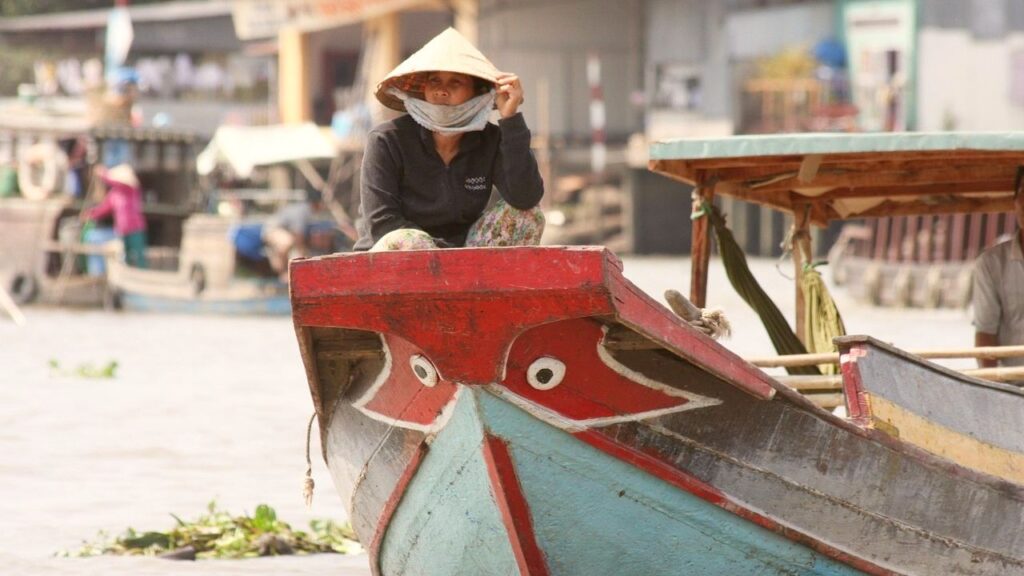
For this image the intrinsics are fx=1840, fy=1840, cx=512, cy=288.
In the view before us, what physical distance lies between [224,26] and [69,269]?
1755 centimetres

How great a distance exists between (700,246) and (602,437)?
1587 millimetres

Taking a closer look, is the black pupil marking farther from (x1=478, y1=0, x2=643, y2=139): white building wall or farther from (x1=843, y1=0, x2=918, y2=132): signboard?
(x1=478, y1=0, x2=643, y2=139): white building wall

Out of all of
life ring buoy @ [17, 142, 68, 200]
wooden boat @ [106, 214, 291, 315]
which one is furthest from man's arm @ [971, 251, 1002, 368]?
life ring buoy @ [17, 142, 68, 200]

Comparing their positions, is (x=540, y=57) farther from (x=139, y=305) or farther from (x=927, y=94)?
(x=139, y=305)

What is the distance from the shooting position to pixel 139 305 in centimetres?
2012

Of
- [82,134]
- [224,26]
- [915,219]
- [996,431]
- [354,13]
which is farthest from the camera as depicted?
[224,26]

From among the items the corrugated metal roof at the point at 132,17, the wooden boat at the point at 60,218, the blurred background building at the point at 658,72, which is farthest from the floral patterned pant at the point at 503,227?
the corrugated metal roof at the point at 132,17

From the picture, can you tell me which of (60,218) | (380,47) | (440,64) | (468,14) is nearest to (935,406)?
(440,64)

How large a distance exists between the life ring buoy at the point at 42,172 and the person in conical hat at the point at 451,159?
54.1 ft

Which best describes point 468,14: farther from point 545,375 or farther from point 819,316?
point 545,375

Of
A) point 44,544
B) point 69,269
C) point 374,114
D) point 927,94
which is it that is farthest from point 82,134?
point 44,544

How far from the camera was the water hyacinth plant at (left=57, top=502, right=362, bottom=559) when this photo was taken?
686 centimetres

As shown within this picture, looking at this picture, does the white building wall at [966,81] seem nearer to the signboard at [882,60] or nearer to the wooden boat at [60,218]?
the signboard at [882,60]

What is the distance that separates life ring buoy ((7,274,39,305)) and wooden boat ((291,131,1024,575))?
16.2 m
